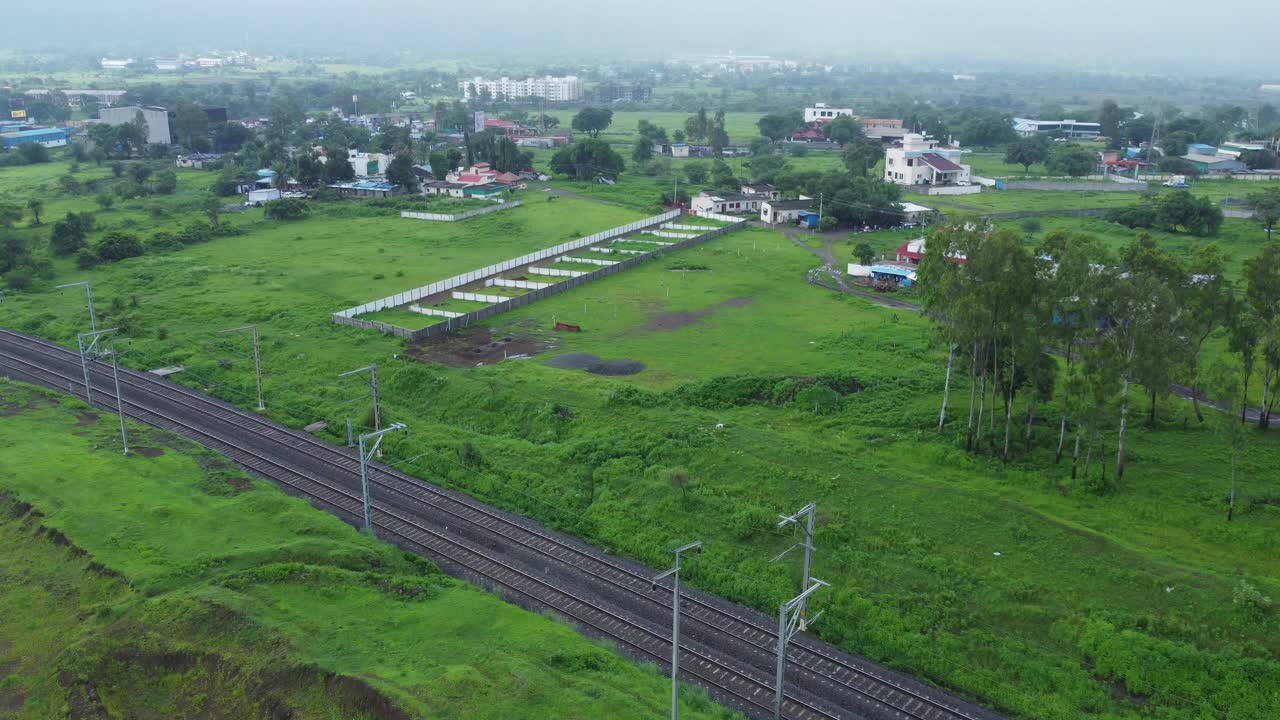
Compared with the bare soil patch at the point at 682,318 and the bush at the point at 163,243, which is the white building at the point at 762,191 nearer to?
the bare soil patch at the point at 682,318

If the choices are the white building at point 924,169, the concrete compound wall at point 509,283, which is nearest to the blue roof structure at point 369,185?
the concrete compound wall at point 509,283

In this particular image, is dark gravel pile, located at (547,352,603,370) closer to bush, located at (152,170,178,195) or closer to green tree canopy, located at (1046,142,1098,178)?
bush, located at (152,170,178,195)

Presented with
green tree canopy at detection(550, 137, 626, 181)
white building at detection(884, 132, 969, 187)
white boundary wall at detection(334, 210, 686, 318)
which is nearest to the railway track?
white boundary wall at detection(334, 210, 686, 318)

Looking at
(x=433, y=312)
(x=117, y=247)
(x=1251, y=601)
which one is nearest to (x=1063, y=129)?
(x=433, y=312)

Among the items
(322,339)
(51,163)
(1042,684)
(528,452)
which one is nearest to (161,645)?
(528,452)

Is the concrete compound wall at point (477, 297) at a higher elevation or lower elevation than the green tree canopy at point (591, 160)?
lower

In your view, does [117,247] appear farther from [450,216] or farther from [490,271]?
[490,271]
